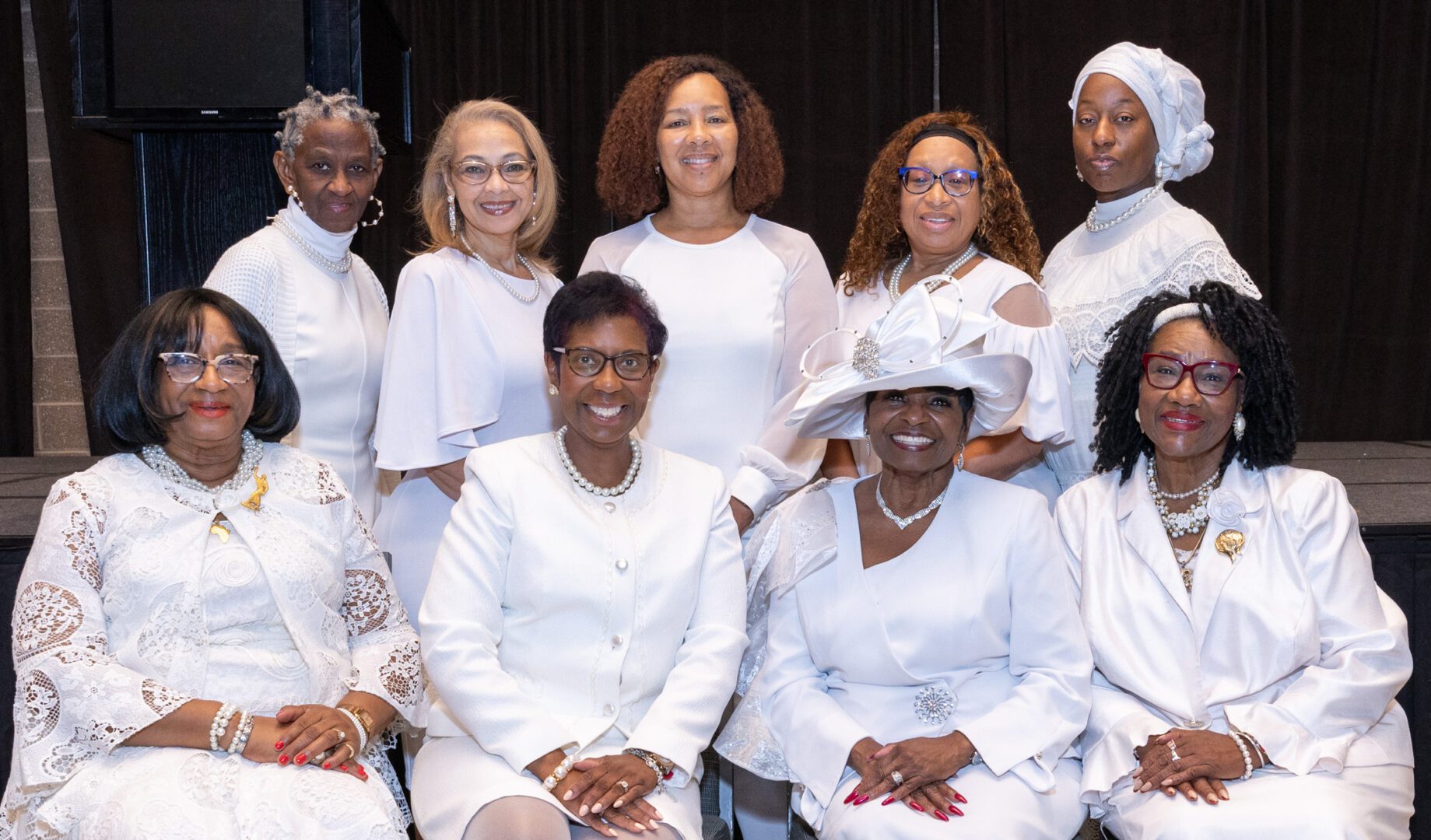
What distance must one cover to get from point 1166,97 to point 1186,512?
118 cm

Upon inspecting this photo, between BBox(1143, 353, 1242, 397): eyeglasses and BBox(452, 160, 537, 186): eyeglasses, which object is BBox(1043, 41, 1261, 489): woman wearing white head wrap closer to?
BBox(1143, 353, 1242, 397): eyeglasses

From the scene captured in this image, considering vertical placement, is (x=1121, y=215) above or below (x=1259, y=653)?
above

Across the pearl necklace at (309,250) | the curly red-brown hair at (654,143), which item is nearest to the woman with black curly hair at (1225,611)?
the curly red-brown hair at (654,143)

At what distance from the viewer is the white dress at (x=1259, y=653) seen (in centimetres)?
229

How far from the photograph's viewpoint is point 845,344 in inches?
108

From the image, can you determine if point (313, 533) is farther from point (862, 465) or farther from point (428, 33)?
point (428, 33)

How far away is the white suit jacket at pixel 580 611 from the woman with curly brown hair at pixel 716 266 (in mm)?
402

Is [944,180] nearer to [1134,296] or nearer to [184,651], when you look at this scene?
[1134,296]

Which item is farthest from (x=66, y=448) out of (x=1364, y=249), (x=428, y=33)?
(x=1364, y=249)

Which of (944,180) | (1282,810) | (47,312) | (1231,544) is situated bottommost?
(1282,810)

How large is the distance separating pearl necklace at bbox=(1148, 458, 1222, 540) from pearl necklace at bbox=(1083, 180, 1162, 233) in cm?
87

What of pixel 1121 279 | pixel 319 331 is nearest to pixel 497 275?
pixel 319 331

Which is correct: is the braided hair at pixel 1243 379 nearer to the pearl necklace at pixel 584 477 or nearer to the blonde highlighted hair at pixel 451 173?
the pearl necklace at pixel 584 477

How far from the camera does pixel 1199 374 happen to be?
2512 mm
